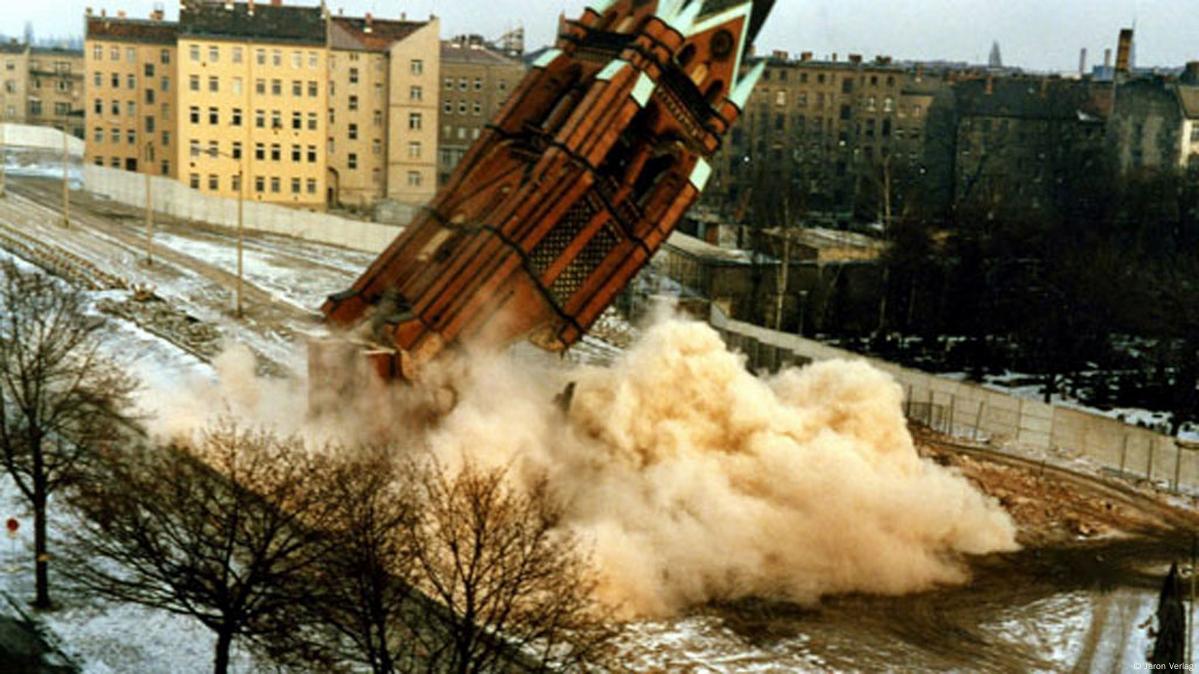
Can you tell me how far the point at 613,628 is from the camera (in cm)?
2611

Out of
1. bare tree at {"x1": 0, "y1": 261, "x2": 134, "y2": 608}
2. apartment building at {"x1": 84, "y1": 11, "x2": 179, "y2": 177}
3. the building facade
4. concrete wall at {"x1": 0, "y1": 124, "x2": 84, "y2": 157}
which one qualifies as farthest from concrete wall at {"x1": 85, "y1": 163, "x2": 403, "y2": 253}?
bare tree at {"x1": 0, "y1": 261, "x2": 134, "y2": 608}

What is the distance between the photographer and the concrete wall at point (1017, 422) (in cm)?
4103

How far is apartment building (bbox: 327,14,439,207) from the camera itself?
87.6 m

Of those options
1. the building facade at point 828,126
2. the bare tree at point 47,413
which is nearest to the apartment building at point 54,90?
the building facade at point 828,126

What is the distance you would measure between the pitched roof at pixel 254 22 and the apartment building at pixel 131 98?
25.9 feet

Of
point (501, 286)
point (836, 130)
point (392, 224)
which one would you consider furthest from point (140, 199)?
point (501, 286)

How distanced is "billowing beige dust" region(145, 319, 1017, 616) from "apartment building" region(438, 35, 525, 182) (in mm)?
66993

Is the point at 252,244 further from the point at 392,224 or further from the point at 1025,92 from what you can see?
the point at 1025,92

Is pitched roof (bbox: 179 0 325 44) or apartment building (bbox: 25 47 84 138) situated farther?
apartment building (bbox: 25 47 84 138)

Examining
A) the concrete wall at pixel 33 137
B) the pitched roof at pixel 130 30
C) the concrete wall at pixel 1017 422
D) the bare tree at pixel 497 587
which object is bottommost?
the concrete wall at pixel 1017 422

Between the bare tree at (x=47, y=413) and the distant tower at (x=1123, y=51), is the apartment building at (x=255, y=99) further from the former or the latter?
the distant tower at (x=1123, y=51)

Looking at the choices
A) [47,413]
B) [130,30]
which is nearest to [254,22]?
[130,30]

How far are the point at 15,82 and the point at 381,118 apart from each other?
5270 cm

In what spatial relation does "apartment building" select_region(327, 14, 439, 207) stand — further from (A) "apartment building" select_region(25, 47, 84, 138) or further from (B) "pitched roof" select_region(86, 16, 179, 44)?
(A) "apartment building" select_region(25, 47, 84, 138)
